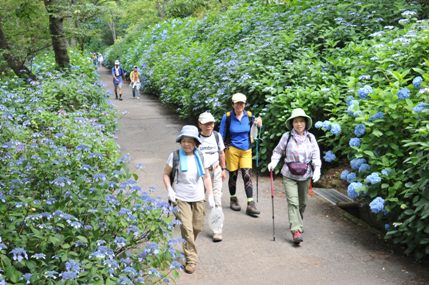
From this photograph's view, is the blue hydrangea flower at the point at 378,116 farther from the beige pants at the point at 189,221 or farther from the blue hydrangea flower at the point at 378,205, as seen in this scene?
the beige pants at the point at 189,221

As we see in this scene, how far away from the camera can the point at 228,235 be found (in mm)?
6391

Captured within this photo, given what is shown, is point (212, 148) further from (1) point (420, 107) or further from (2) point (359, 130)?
(1) point (420, 107)

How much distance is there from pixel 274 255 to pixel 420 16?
8.26 meters

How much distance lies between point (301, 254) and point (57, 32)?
393 inches

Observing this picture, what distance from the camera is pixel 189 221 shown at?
5.25 m

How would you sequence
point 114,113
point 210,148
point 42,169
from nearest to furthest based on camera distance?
point 42,169
point 210,148
point 114,113

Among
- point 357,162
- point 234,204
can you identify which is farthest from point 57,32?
point 357,162

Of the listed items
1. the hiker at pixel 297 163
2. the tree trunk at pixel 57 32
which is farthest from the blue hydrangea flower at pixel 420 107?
the tree trunk at pixel 57 32

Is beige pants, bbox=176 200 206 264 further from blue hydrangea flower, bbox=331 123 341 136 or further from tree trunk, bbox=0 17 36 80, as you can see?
tree trunk, bbox=0 17 36 80

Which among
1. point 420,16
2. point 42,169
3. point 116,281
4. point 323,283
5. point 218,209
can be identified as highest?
point 420,16

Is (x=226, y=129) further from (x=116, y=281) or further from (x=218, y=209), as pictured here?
(x=116, y=281)

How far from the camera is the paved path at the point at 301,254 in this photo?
17.0 feet

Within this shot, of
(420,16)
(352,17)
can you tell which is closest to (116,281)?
(352,17)

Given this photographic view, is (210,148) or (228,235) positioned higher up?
(210,148)
